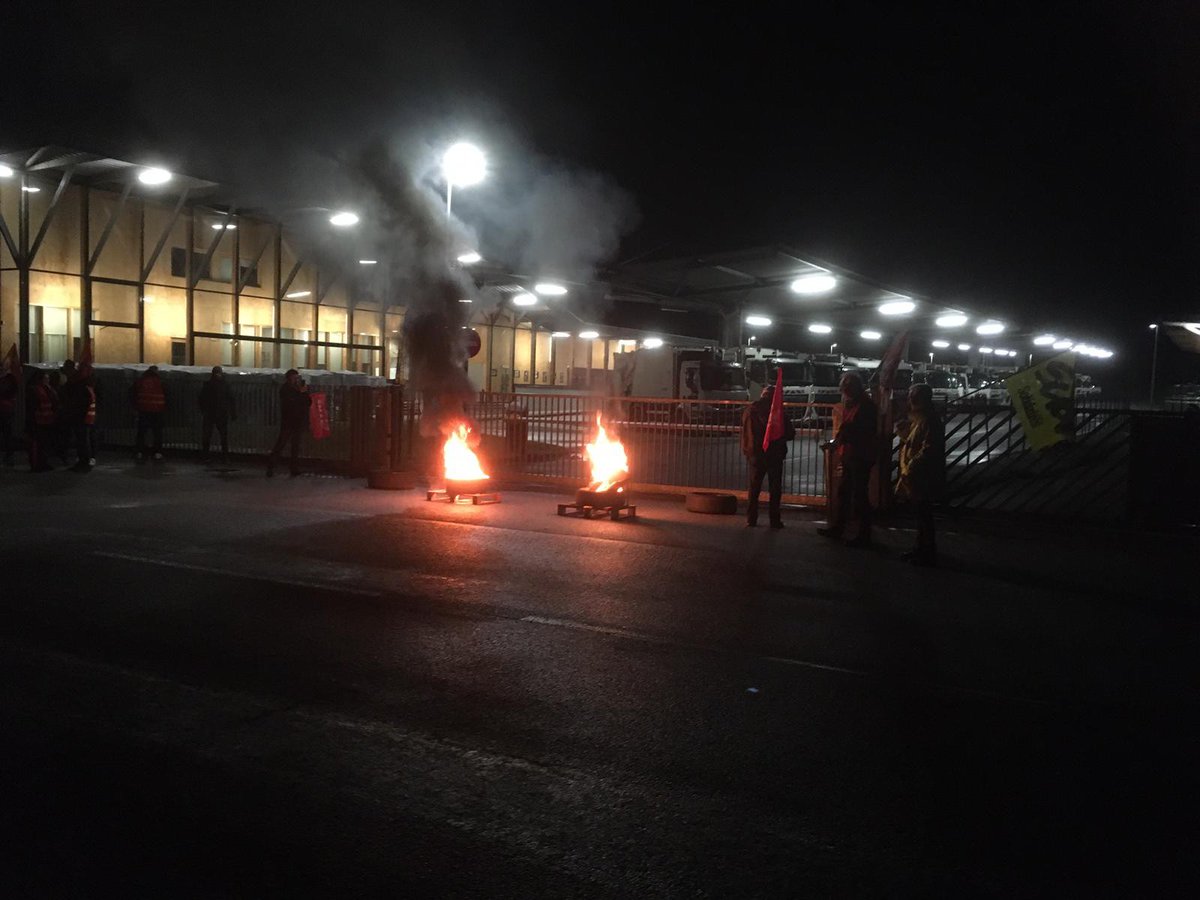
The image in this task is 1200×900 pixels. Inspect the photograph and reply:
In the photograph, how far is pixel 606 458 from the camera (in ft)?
41.1

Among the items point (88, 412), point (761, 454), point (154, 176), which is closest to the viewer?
point (761, 454)

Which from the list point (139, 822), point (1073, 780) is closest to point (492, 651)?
point (139, 822)

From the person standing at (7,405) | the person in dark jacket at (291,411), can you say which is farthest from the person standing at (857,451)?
the person standing at (7,405)

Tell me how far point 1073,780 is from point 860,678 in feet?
4.73

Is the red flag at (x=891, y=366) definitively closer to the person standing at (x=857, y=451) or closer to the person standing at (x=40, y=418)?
the person standing at (x=857, y=451)

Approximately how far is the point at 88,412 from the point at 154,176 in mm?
11604

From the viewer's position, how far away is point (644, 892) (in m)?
3.00

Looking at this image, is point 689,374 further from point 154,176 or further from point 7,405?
point 7,405

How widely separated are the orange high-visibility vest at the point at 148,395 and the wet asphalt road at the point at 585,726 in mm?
8757

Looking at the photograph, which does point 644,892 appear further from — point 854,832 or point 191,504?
point 191,504

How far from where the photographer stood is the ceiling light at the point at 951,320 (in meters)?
36.7

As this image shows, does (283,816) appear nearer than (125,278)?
Yes

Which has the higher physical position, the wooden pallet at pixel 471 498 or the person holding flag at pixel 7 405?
the person holding flag at pixel 7 405

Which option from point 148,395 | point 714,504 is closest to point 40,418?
point 148,395
